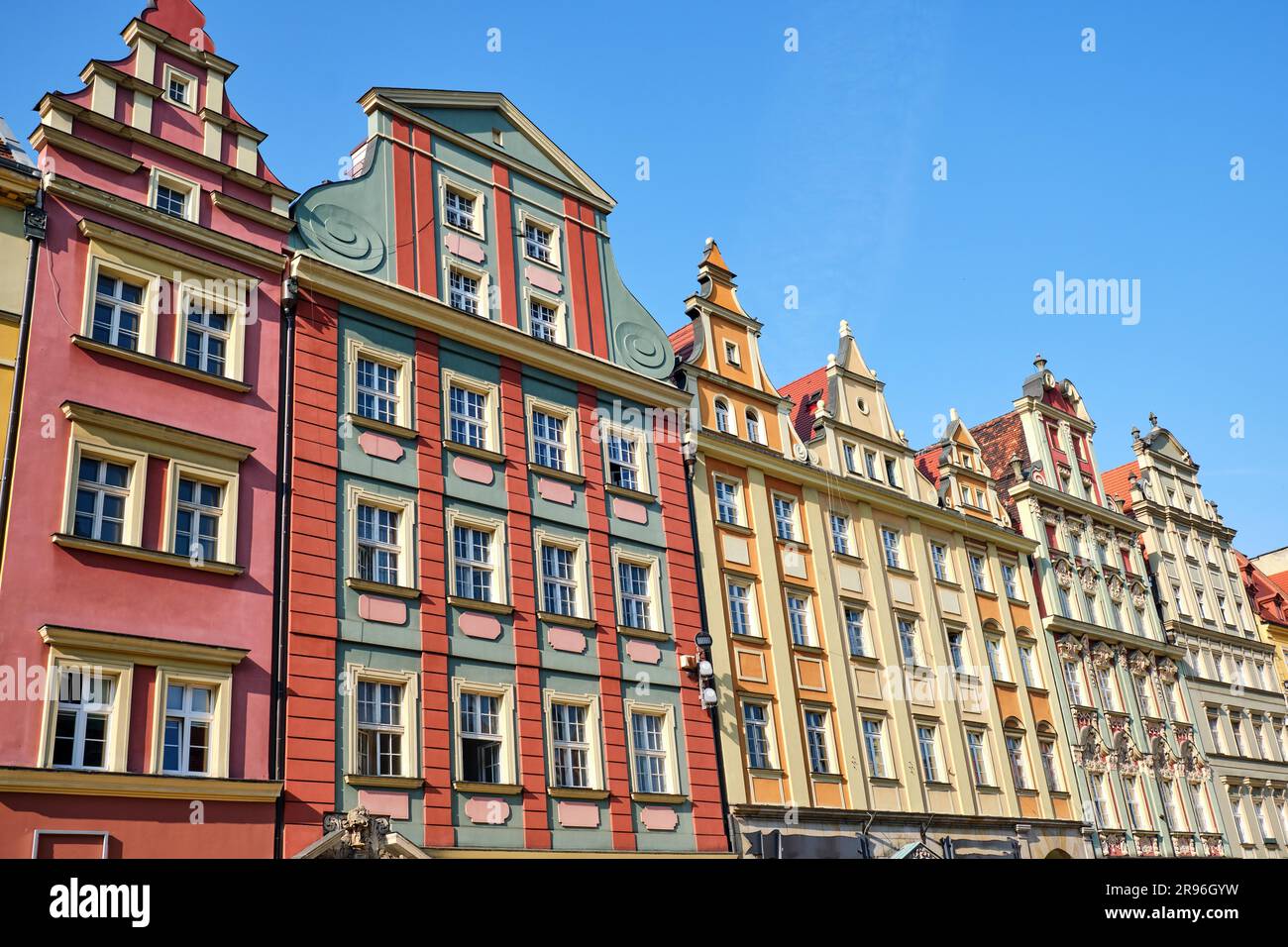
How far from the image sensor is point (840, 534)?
33500mm

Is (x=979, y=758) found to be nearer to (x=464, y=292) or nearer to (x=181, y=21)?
(x=464, y=292)

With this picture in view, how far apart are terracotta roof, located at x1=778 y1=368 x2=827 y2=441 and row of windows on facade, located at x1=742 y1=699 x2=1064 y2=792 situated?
29.2 feet

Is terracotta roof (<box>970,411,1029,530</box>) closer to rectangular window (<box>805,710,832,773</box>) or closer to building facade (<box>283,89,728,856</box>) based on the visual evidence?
rectangular window (<box>805,710,832,773</box>)

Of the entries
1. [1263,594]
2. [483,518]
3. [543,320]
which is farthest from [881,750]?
[1263,594]

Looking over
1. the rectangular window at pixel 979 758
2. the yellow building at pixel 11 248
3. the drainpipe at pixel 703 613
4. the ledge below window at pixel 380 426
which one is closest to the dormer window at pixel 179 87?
the yellow building at pixel 11 248

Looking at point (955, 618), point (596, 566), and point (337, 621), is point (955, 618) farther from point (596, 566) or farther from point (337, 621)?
point (337, 621)

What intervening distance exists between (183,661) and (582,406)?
37.6ft

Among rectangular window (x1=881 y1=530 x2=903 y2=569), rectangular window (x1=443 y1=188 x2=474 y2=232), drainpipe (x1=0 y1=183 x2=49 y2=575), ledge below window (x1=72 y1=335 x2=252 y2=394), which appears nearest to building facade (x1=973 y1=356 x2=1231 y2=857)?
rectangular window (x1=881 y1=530 x2=903 y2=569)

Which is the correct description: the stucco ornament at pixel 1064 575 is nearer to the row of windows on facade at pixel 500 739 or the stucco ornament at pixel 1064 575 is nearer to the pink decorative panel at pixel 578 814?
the row of windows on facade at pixel 500 739

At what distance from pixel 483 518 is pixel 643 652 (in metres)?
4.66

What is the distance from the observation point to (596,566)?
86.0 ft

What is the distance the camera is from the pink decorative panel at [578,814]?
2305 cm
